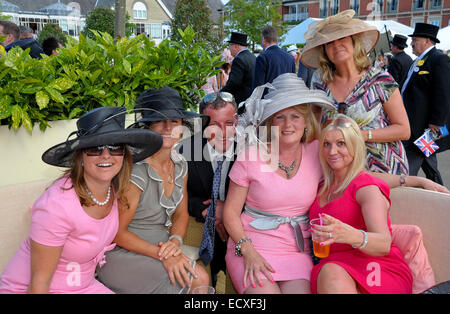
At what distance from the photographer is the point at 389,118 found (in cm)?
271

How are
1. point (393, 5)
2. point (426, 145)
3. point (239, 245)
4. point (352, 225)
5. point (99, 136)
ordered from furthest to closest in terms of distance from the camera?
point (393, 5), point (426, 145), point (239, 245), point (352, 225), point (99, 136)

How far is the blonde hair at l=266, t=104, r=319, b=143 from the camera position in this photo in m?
2.38

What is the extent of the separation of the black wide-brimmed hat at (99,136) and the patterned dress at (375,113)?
137cm

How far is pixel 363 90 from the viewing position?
2.66 metres

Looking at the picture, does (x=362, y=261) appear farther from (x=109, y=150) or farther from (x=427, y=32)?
(x=427, y=32)

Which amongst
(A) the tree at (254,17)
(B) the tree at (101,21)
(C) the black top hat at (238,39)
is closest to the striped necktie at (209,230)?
(C) the black top hat at (238,39)

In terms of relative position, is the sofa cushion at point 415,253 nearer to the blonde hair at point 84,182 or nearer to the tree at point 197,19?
the blonde hair at point 84,182

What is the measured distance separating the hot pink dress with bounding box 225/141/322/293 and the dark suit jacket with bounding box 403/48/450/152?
2.77 metres

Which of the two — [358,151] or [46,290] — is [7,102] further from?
[358,151]

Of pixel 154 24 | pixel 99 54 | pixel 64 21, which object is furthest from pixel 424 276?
pixel 154 24

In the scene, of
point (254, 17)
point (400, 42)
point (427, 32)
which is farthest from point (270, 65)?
point (254, 17)

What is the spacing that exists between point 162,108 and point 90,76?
1091mm

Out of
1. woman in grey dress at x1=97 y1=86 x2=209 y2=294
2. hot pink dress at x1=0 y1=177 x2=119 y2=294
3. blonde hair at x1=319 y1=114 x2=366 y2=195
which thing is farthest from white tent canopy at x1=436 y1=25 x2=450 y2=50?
hot pink dress at x1=0 y1=177 x2=119 y2=294

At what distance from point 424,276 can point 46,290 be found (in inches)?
77.6
